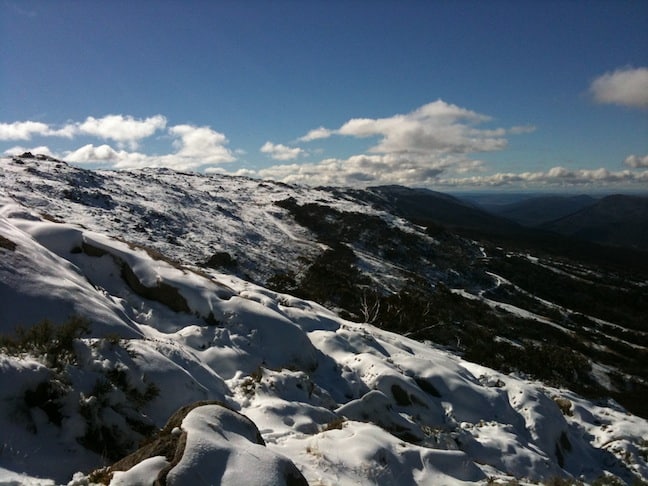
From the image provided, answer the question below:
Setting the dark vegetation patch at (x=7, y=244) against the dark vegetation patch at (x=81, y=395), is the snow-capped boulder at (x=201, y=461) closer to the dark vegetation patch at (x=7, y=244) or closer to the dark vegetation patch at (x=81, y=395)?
the dark vegetation patch at (x=81, y=395)

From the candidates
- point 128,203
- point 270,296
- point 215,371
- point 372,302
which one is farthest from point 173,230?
point 215,371

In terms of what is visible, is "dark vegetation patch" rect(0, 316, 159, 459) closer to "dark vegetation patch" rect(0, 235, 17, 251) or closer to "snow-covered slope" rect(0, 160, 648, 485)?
"snow-covered slope" rect(0, 160, 648, 485)

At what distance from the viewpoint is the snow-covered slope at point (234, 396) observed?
19.3ft

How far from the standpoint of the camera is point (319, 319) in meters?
20.7

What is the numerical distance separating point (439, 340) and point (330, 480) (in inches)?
1299

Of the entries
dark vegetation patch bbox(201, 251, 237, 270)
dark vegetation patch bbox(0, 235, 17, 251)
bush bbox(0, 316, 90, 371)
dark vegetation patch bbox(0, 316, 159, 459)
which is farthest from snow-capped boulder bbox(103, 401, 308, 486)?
dark vegetation patch bbox(201, 251, 237, 270)

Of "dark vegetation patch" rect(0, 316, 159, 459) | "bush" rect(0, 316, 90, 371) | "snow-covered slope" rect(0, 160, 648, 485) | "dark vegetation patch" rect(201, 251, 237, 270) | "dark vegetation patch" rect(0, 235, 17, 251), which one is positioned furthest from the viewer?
"dark vegetation patch" rect(201, 251, 237, 270)

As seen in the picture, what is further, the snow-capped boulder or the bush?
the bush

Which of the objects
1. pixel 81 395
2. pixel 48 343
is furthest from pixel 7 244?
pixel 81 395

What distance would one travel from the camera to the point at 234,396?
11.3 meters

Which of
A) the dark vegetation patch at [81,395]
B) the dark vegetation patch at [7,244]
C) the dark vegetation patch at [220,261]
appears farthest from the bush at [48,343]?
the dark vegetation patch at [220,261]

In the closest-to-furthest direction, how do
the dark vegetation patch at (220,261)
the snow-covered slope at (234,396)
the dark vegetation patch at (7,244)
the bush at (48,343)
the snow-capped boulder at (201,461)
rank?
the snow-capped boulder at (201,461)
the snow-covered slope at (234,396)
the bush at (48,343)
the dark vegetation patch at (7,244)
the dark vegetation patch at (220,261)

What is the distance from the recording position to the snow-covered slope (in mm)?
5879

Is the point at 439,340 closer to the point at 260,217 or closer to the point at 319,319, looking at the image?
the point at 319,319
